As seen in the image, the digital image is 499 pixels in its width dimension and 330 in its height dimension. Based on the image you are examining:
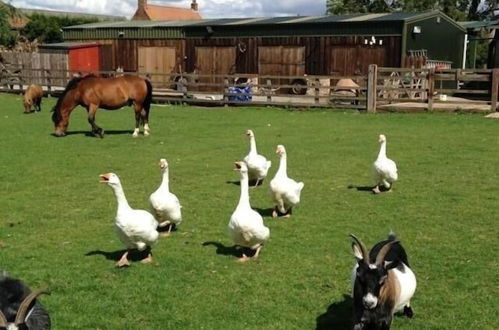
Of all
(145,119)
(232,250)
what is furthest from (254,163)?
(145,119)

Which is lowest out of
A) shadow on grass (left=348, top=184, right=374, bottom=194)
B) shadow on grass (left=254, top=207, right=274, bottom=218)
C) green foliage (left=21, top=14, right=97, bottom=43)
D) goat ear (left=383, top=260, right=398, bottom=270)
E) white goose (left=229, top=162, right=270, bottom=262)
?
shadow on grass (left=254, top=207, right=274, bottom=218)

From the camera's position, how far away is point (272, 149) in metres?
14.9

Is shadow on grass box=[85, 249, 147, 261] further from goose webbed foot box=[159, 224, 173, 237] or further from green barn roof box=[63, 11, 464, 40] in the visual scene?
green barn roof box=[63, 11, 464, 40]

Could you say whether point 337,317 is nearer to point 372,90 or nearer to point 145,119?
point 145,119

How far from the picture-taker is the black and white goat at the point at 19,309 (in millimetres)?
3771

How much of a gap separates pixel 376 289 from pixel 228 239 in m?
3.36

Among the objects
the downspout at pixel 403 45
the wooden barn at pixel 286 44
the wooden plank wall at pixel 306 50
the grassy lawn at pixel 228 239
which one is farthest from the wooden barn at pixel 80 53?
the grassy lawn at pixel 228 239

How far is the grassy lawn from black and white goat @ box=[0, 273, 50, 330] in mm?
723

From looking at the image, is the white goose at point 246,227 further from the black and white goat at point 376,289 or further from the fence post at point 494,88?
the fence post at point 494,88

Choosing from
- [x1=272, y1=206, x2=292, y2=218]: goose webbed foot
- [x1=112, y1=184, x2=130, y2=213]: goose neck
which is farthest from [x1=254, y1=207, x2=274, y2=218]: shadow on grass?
[x1=112, y1=184, x2=130, y2=213]: goose neck

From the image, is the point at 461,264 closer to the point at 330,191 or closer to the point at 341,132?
the point at 330,191

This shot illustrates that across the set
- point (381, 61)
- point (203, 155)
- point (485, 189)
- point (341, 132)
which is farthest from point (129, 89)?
point (381, 61)

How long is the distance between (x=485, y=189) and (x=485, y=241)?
3.02 m

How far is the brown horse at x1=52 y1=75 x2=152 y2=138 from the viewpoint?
58.2 ft
